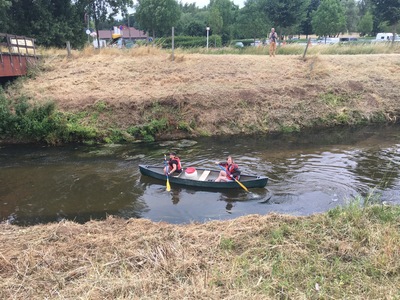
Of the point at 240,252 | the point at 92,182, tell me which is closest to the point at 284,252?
the point at 240,252

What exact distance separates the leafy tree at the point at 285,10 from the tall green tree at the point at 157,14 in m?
10.3

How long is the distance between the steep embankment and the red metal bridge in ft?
3.06

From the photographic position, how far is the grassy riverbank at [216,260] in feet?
16.7

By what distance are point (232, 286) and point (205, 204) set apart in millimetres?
5005

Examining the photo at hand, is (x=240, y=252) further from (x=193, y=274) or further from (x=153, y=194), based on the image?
(x=153, y=194)

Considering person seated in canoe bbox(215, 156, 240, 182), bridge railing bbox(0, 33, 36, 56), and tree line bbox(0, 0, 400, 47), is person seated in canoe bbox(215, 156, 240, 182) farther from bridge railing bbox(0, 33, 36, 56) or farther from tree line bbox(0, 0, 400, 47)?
tree line bbox(0, 0, 400, 47)

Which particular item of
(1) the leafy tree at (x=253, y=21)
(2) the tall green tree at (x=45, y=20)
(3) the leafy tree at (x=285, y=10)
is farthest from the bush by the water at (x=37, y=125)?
(1) the leafy tree at (x=253, y=21)

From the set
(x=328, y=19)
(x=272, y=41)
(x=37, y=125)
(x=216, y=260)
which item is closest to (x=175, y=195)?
(x=216, y=260)

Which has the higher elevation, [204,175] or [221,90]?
[221,90]

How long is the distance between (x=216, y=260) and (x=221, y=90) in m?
14.4

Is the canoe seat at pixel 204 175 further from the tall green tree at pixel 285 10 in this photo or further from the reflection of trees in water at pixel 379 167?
the tall green tree at pixel 285 10

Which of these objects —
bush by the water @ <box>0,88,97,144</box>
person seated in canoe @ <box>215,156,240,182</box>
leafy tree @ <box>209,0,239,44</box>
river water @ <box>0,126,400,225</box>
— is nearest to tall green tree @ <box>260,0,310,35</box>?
leafy tree @ <box>209,0,239,44</box>

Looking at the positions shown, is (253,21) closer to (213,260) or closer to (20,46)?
(20,46)

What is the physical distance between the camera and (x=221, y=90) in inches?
764
